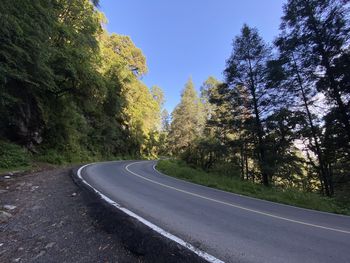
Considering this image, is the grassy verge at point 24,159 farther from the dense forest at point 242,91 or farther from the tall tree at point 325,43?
the tall tree at point 325,43

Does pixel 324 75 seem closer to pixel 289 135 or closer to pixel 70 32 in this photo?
pixel 289 135

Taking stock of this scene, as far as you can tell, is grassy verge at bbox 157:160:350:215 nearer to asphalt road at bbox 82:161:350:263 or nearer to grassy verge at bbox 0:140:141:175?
asphalt road at bbox 82:161:350:263

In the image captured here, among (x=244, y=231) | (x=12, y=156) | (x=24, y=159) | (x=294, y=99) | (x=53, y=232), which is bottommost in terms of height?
(x=53, y=232)

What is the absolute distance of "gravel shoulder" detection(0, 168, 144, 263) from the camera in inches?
146

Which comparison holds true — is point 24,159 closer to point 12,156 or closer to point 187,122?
point 12,156

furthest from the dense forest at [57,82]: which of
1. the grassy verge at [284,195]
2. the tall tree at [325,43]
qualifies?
the tall tree at [325,43]

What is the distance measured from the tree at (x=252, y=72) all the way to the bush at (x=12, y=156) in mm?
15150

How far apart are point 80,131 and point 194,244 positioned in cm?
2419

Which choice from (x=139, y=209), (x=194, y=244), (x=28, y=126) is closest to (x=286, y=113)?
(x=139, y=209)

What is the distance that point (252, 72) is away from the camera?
59.2 feet

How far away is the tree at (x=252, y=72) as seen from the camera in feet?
56.7

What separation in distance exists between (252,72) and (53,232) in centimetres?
1692

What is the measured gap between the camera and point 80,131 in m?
25.8

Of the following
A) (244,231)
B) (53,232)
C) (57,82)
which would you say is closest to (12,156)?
(57,82)
